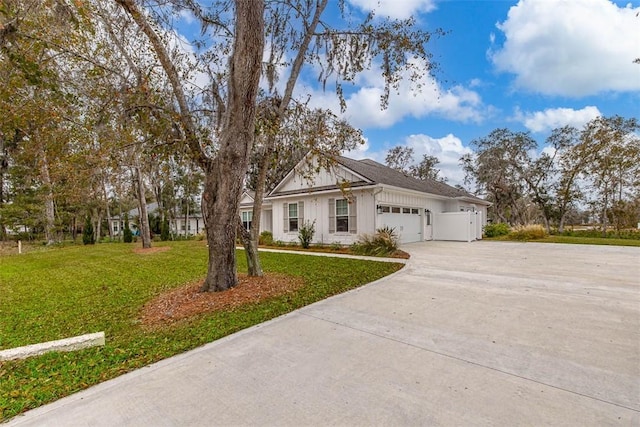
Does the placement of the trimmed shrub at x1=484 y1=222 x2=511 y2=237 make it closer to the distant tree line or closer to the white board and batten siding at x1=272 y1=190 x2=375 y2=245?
the distant tree line

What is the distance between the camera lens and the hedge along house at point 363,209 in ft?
42.5

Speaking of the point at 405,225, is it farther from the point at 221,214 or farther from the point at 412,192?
the point at 221,214

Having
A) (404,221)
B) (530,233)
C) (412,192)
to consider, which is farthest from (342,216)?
(530,233)

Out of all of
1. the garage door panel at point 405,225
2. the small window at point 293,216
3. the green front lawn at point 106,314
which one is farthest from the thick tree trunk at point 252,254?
the small window at point 293,216

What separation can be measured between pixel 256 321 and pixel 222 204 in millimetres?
2311

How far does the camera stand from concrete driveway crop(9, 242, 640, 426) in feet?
7.16

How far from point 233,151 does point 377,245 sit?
738 centimetres

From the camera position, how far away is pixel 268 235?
17.9 metres

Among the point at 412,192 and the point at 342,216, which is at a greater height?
the point at 412,192

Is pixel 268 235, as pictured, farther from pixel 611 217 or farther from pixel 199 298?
pixel 611 217

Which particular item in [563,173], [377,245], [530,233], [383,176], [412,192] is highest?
[563,173]

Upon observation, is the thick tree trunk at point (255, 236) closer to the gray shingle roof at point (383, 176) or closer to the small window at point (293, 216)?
the gray shingle roof at point (383, 176)

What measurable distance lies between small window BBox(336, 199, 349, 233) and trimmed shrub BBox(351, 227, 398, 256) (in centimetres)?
203

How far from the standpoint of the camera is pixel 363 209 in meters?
13.1
